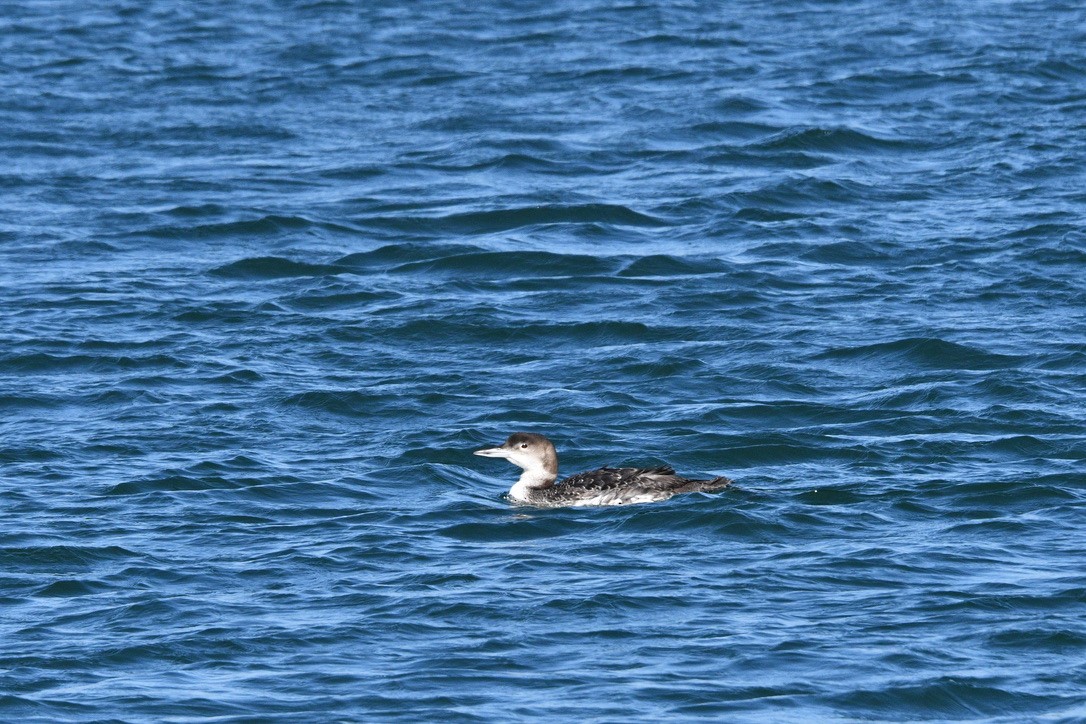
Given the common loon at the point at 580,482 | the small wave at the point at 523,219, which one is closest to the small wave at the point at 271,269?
the small wave at the point at 523,219

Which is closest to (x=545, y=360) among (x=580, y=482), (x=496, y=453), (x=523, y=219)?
(x=496, y=453)

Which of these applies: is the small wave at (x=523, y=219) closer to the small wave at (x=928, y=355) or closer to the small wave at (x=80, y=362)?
the small wave at (x=928, y=355)

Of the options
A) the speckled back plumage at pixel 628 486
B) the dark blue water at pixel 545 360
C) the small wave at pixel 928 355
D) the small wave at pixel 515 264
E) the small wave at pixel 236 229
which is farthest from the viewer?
the small wave at pixel 236 229

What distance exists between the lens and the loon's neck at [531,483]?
15211 mm

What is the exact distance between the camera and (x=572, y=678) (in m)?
11.4

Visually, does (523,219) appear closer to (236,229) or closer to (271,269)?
(236,229)

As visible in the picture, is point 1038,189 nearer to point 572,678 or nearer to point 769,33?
point 769,33

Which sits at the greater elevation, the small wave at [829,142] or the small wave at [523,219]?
the small wave at [829,142]

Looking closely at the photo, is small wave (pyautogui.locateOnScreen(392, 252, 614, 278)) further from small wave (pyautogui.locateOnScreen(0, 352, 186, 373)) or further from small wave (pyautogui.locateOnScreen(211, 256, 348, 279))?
small wave (pyautogui.locateOnScreen(0, 352, 186, 373))

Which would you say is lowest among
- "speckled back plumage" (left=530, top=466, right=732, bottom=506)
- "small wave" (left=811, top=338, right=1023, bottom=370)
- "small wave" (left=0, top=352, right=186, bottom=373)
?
"speckled back plumage" (left=530, top=466, right=732, bottom=506)

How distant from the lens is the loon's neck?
1521 cm

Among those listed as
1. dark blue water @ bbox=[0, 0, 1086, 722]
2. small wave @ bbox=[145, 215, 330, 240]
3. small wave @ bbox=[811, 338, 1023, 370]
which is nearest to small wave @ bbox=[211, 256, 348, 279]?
dark blue water @ bbox=[0, 0, 1086, 722]

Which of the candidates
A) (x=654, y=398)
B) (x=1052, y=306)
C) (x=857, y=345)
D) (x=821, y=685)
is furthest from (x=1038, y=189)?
(x=821, y=685)

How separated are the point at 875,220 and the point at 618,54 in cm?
909
